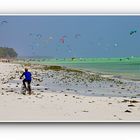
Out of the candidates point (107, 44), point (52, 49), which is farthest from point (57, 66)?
point (107, 44)

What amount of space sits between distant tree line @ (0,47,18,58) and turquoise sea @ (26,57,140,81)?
0.19m

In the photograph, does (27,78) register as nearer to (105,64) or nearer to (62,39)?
(62,39)

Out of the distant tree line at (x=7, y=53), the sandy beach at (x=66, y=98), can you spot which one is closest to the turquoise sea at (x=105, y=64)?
the sandy beach at (x=66, y=98)

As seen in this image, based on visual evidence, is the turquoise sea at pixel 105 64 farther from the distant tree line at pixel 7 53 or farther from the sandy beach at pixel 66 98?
the distant tree line at pixel 7 53

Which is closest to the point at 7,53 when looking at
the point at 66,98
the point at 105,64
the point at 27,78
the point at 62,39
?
the point at 27,78

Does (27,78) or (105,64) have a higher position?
(105,64)

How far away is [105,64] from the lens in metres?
6.09

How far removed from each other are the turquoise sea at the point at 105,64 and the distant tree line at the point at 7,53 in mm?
186

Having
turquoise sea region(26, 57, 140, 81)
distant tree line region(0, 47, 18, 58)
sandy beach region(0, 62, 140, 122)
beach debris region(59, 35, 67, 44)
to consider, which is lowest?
sandy beach region(0, 62, 140, 122)

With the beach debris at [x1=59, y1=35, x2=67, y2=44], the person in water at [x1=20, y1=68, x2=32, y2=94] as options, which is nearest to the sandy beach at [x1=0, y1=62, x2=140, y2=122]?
the person in water at [x1=20, y1=68, x2=32, y2=94]

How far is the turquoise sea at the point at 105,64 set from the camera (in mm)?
6031

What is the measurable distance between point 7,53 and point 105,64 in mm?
1017

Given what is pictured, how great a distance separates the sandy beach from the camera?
5988 millimetres

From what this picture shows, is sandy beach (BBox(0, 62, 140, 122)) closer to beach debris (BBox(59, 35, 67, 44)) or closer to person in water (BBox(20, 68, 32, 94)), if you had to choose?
person in water (BBox(20, 68, 32, 94))
